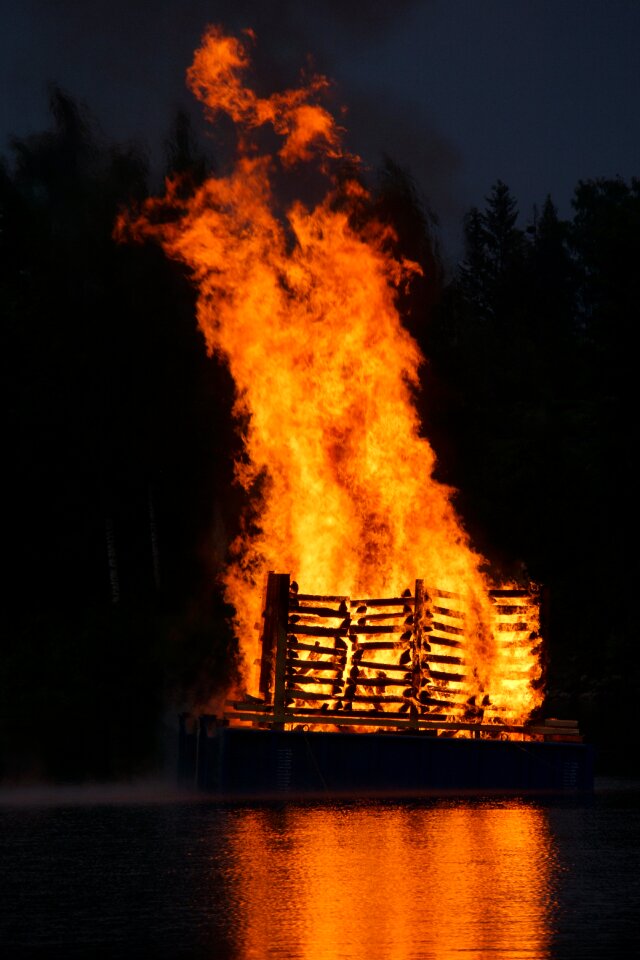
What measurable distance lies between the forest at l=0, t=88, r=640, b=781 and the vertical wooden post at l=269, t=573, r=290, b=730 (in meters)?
15.2

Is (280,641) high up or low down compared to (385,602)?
down

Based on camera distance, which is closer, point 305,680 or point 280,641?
point 280,641

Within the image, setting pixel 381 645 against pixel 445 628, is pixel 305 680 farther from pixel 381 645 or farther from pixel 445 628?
pixel 445 628

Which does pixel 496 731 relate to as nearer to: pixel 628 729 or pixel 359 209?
pixel 359 209

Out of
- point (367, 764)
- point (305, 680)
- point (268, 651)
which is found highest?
point (268, 651)

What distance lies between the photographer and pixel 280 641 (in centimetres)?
2541

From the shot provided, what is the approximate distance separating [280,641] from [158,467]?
95.5ft

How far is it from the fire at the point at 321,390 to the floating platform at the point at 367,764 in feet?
6.93

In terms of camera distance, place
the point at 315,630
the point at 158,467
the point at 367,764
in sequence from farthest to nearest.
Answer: the point at 158,467
the point at 315,630
the point at 367,764

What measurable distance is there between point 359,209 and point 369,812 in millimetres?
17853

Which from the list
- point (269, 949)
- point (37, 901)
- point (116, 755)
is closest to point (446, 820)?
point (37, 901)

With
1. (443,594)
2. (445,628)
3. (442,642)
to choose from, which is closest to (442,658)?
(442,642)

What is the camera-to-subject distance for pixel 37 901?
43.7 feet

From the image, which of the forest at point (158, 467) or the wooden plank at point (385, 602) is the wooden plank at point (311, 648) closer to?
the wooden plank at point (385, 602)
